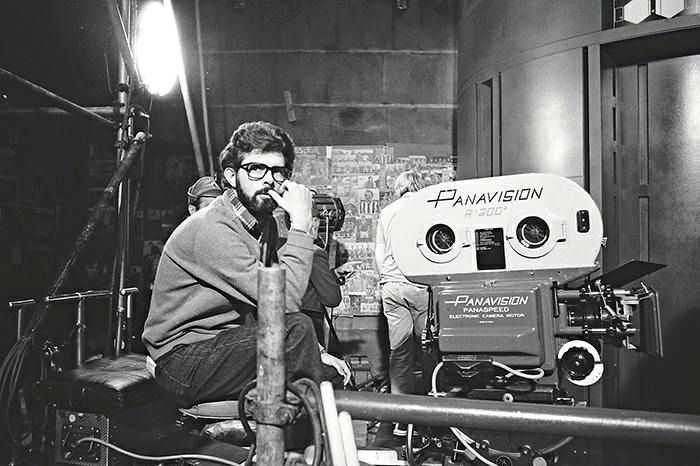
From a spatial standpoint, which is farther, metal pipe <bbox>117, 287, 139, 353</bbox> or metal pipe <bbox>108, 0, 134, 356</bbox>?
metal pipe <bbox>117, 287, 139, 353</bbox>

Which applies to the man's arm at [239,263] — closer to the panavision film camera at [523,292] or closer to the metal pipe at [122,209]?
the panavision film camera at [523,292]

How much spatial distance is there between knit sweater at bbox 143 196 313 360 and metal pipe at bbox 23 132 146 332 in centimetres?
125

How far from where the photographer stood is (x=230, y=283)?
1.73 m

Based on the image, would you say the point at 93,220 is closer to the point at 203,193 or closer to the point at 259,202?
the point at 203,193

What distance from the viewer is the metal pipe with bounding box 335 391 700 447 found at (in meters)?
1.10

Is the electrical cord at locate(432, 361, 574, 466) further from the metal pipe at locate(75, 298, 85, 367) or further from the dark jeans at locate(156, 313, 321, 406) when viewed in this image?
the metal pipe at locate(75, 298, 85, 367)

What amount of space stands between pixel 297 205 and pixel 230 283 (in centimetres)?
30

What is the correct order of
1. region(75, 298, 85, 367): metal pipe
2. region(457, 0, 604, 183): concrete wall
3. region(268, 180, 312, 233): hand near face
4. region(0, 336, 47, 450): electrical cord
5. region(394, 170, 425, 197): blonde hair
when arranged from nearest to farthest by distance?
region(268, 180, 312, 233): hand near face
region(0, 336, 47, 450): electrical cord
region(75, 298, 85, 367): metal pipe
region(457, 0, 604, 183): concrete wall
region(394, 170, 425, 197): blonde hair

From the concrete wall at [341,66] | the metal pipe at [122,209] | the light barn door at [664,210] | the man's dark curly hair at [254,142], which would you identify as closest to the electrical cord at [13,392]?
the metal pipe at [122,209]

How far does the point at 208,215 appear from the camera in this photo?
1.81 m

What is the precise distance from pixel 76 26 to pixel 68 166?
0.81m

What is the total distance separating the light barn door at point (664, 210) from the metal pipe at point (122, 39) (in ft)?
9.02

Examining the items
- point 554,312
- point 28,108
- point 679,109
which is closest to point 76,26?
point 28,108

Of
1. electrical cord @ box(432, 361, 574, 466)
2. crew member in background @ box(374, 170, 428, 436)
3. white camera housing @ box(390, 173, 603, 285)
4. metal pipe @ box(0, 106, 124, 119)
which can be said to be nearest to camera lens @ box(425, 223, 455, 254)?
white camera housing @ box(390, 173, 603, 285)
